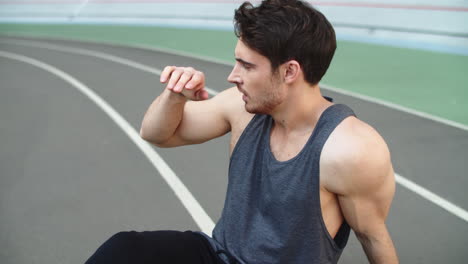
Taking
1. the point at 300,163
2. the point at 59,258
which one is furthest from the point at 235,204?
the point at 59,258

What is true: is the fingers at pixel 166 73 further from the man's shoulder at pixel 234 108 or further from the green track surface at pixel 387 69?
the green track surface at pixel 387 69

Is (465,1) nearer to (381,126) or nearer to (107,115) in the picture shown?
(381,126)

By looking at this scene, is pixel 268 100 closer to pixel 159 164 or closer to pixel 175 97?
pixel 175 97

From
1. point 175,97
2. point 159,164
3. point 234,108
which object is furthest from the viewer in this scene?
point 159,164

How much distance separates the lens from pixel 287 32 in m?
2.78

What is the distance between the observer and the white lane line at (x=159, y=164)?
530 cm

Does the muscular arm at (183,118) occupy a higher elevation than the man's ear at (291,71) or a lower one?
lower

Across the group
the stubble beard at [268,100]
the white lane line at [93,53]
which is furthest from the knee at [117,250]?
the white lane line at [93,53]

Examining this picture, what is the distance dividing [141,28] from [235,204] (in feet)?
53.5

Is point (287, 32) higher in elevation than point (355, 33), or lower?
higher

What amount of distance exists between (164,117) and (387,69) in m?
8.93

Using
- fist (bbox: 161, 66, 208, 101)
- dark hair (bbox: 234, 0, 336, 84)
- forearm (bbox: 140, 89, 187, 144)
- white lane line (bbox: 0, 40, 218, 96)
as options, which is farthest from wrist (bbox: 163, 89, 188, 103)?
white lane line (bbox: 0, 40, 218, 96)

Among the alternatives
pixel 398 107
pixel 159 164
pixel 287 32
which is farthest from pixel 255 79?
pixel 398 107

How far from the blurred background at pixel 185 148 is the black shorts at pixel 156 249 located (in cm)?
181
